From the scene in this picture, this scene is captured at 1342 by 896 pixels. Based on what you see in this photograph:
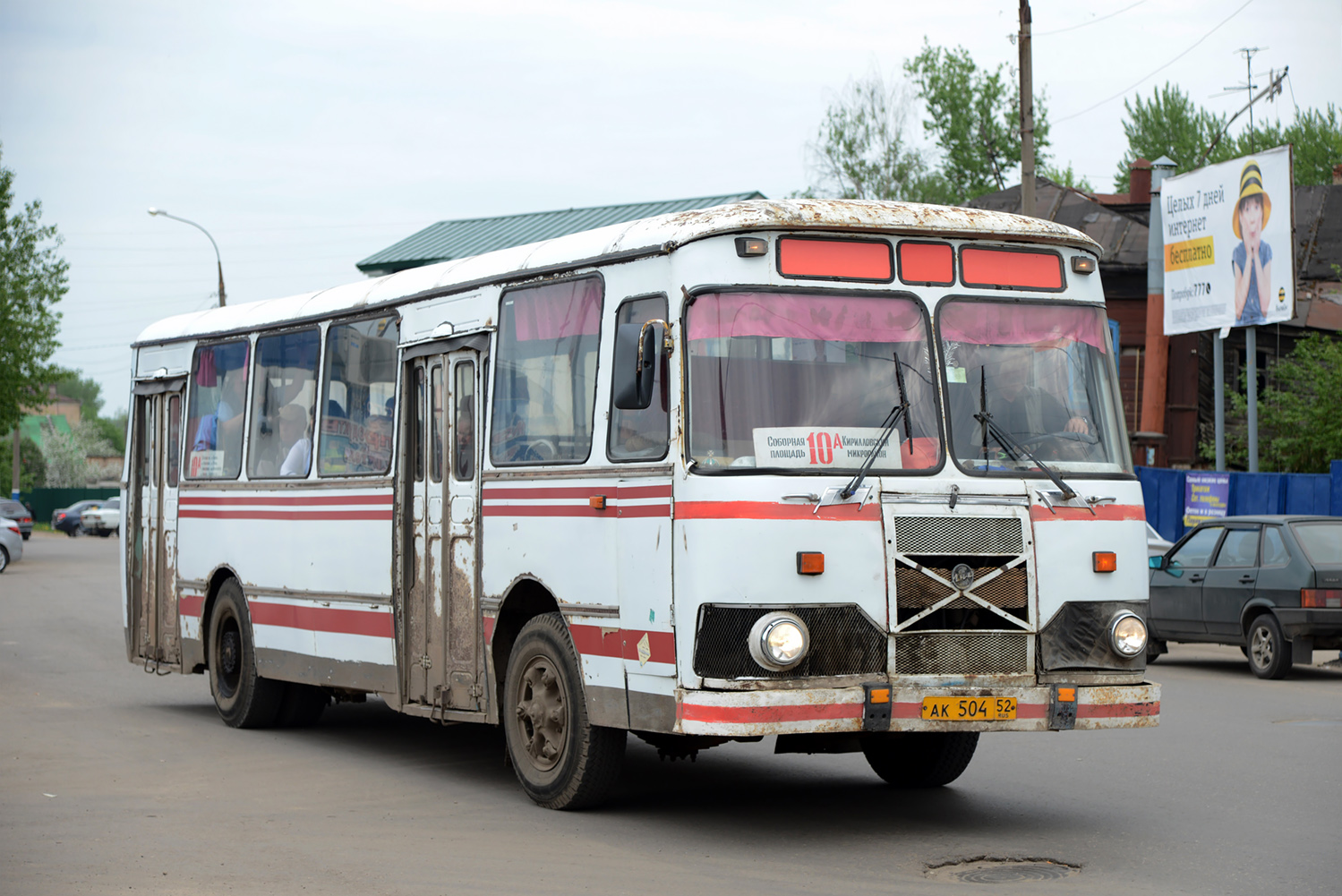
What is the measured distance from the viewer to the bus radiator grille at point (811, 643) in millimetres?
7867

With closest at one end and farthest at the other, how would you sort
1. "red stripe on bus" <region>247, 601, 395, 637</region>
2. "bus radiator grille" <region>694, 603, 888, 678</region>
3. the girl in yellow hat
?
"bus radiator grille" <region>694, 603, 888, 678</region>
"red stripe on bus" <region>247, 601, 395, 637</region>
the girl in yellow hat

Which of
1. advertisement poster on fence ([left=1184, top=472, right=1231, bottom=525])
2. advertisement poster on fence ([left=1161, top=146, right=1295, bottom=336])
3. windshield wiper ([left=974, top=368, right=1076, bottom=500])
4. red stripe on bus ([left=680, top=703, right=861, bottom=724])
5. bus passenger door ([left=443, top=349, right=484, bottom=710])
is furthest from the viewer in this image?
advertisement poster on fence ([left=1184, top=472, right=1231, bottom=525])

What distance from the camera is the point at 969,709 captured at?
809 cm

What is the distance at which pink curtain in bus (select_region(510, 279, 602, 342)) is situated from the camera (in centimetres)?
906

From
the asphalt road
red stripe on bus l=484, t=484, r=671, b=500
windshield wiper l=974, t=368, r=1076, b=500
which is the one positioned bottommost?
the asphalt road

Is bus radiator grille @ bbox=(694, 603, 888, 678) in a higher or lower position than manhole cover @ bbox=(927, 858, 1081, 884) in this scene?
higher

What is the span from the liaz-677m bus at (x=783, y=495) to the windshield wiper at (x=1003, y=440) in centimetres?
1

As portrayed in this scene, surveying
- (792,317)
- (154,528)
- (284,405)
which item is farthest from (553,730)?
(154,528)

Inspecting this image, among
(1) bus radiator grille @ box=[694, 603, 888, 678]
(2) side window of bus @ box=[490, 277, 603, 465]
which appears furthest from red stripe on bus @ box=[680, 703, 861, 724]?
(2) side window of bus @ box=[490, 277, 603, 465]

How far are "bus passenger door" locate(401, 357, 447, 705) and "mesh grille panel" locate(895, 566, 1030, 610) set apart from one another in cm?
340

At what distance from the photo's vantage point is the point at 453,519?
10.3m

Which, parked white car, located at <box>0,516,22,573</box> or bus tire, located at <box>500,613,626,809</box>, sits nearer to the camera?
bus tire, located at <box>500,613,626,809</box>

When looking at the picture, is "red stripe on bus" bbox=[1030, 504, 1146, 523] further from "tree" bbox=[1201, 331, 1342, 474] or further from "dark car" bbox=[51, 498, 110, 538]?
"dark car" bbox=[51, 498, 110, 538]

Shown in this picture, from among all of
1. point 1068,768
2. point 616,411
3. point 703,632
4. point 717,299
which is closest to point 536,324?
point 616,411
